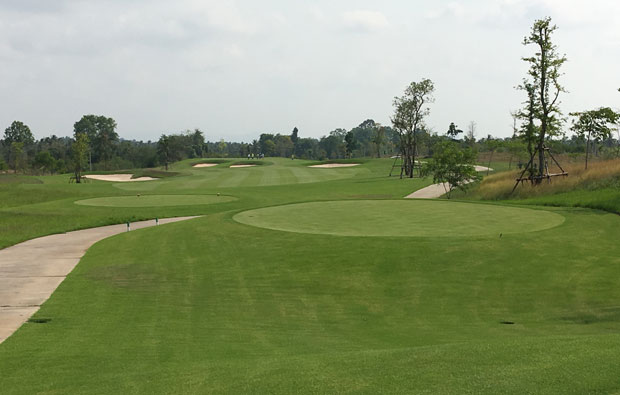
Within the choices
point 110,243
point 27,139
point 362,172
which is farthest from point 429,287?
point 27,139

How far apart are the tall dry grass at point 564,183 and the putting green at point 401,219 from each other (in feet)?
39.9

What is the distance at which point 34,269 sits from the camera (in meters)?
18.7

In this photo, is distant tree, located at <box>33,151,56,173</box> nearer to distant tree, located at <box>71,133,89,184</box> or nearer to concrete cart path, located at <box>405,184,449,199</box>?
distant tree, located at <box>71,133,89,184</box>

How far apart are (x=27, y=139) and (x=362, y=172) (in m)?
133

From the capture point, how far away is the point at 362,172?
3300 inches

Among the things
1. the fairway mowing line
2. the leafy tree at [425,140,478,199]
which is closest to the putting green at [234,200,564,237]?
the leafy tree at [425,140,478,199]

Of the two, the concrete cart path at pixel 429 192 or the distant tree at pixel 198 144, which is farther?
the distant tree at pixel 198 144

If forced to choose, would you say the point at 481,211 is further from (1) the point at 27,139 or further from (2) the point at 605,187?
(1) the point at 27,139

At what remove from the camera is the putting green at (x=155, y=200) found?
38925mm

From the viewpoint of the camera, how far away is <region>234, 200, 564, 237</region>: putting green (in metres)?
17.5

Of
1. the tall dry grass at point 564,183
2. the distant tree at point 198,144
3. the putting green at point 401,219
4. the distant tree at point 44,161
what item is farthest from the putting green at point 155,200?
the distant tree at point 198,144

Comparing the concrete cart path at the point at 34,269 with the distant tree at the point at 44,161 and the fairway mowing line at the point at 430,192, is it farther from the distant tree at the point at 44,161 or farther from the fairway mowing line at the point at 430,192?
the distant tree at the point at 44,161

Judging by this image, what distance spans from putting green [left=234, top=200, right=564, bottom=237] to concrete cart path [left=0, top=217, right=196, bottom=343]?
24.0 feet

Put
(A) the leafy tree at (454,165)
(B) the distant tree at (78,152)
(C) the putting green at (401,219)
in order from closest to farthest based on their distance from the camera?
(C) the putting green at (401,219)
(A) the leafy tree at (454,165)
(B) the distant tree at (78,152)
